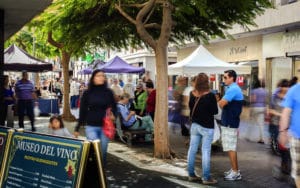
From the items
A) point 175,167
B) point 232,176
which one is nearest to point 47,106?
point 175,167

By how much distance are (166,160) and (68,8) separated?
4.25 meters

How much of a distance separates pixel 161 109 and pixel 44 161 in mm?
5260

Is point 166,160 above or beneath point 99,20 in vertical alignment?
beneath

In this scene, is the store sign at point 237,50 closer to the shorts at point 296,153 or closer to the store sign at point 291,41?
the store sign at point 291,41

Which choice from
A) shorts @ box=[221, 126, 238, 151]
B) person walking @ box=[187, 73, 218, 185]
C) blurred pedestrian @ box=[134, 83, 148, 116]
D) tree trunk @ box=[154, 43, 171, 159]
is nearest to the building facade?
blurred pedestrian @ box=[134, 83, 148, 116]

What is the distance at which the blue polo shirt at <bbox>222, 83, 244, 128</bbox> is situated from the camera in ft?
26.3

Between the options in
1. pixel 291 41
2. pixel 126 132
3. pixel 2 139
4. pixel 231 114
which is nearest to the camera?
pixel 2 139

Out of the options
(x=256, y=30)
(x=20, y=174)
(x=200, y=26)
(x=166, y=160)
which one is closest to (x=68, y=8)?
(x=200, y=26)

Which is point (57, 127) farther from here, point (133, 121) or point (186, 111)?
point (186, 111)

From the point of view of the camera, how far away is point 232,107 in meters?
8.11

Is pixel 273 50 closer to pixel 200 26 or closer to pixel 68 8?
pixel 200 26

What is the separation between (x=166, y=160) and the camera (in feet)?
33.0

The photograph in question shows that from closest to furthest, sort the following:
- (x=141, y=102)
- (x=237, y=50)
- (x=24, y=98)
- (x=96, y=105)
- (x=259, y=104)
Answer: (x=96, y=105) < (x=259, y=104) < (x=141, y=102) < (x=24, y=98) < (x=237, y=50)

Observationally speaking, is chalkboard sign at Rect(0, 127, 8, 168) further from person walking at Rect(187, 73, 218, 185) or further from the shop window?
the shop window
